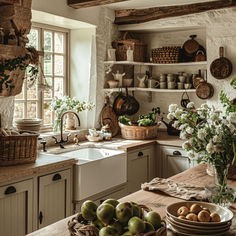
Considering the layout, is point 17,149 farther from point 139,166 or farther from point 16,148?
point 139,166

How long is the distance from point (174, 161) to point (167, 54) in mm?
1491

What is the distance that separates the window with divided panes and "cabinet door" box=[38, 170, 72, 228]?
1250 mm

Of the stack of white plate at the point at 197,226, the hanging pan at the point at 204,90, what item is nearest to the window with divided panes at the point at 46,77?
the hanging pan at the point at 204,90

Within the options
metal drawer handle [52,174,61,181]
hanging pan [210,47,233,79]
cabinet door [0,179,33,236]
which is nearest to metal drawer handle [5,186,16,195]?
cabinet door [0,179,33,236]

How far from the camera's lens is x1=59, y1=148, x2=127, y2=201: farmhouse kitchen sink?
324 cm

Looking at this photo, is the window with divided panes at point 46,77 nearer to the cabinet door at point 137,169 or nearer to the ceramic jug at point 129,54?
the ceramic jug at point 129,54

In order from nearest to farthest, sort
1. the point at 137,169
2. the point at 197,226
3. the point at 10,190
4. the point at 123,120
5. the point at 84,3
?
1. the point at 197,226
2. the point at 10,190
3. the point at 84,3
4. the point at 137,169
5. the point at 123,120

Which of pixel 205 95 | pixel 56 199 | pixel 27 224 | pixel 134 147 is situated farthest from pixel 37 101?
pixel 205 95

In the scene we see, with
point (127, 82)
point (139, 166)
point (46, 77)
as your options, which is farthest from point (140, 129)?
point (46, 77)

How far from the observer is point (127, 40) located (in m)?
4.82

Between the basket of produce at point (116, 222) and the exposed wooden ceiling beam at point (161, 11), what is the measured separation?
3510 millimetres

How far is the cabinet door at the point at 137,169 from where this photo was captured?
3.99 meters

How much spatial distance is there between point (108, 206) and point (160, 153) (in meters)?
3.08

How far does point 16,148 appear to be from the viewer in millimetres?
2844
